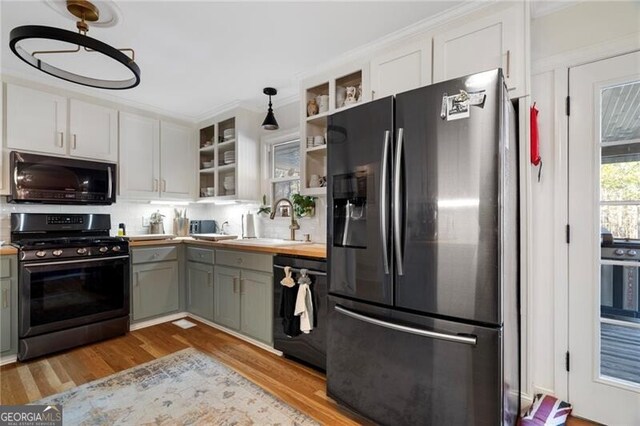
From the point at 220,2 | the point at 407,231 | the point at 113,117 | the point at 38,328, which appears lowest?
the point at 38,328

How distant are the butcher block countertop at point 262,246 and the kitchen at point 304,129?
3cm

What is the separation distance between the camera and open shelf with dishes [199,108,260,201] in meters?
3.56

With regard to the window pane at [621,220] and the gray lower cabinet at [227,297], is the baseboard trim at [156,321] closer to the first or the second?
the gray lower cabinet at [227,297]

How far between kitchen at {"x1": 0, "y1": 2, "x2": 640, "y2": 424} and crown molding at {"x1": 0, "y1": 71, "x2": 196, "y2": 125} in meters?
0.01

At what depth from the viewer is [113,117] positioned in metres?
3.34

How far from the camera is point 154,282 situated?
3.33 metres

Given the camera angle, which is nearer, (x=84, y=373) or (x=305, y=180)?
(x=84, y=373)

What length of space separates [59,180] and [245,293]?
6.84 ft

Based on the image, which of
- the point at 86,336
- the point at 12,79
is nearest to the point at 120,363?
the point at 86,336

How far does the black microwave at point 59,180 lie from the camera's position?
9.01 feet

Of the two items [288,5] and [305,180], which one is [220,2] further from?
[305,180]

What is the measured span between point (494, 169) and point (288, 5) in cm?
156

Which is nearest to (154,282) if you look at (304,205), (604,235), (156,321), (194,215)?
(156,321)

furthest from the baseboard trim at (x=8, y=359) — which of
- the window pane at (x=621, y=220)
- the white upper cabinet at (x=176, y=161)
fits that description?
the window pane at (x=621, y=220)
